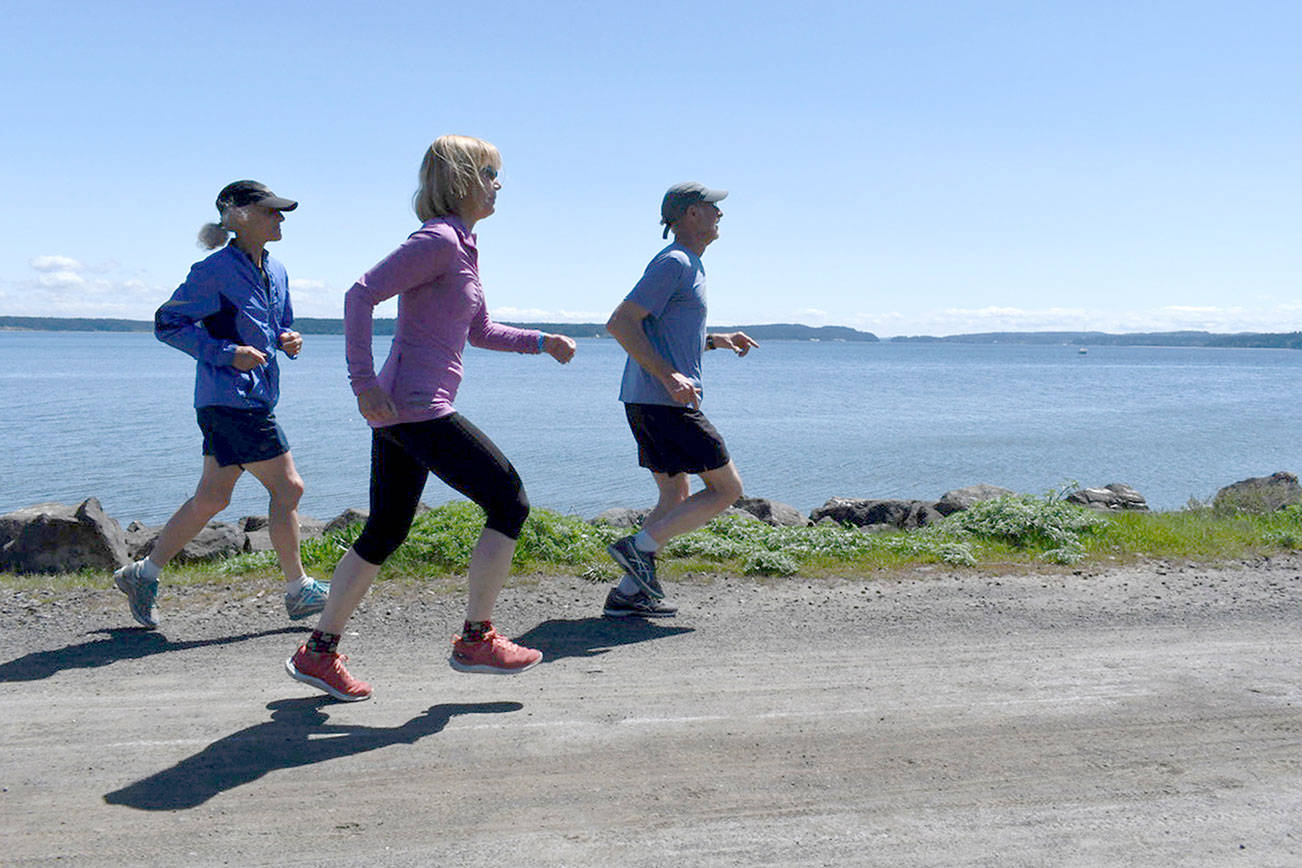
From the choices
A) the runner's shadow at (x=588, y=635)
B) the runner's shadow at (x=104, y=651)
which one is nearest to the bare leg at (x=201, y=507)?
the runner's shadow at (x=104, y=651)

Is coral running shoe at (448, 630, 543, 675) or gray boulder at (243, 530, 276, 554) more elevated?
coral running shoe at (448, 630, 543, 675)

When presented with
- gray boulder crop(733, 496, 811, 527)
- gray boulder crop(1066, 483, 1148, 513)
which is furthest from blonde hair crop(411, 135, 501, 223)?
gray boulder crop(1066, 483, 1148, 513)

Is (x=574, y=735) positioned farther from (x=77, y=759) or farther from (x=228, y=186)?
(x=228, y=186)

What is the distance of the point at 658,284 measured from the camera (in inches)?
224

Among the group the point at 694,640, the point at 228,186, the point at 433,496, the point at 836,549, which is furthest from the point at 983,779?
the point at 433,496

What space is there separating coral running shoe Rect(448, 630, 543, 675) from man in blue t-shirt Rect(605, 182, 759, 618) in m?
1.44

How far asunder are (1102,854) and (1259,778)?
3.20 feet

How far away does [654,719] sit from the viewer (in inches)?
→ 170

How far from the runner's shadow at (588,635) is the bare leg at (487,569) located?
79 centimetres

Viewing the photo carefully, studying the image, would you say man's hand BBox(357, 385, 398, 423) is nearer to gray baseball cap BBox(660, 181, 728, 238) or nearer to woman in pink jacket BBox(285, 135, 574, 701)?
woman in pink jacket BBox(285, 135, 574, 701)

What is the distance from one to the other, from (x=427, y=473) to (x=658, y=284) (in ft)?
6.25

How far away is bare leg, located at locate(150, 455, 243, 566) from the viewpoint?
558 cm

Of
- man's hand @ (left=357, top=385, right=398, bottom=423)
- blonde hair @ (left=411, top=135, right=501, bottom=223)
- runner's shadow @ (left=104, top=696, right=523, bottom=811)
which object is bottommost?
runner's shadow @ (left=104, top=696, right=523, bottom=811)

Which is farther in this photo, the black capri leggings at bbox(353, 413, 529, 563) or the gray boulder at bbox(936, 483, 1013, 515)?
the gray boulder at bbox(936, 483, 1013, 515)
